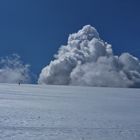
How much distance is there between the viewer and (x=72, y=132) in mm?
18016

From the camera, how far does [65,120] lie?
2277 centimetres

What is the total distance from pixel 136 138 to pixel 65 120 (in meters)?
6.95

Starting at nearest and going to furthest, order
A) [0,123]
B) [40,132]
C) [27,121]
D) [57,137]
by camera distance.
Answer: [57,137], [40,132], [0,123], [27,121]

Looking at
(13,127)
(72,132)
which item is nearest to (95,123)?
(72,132)

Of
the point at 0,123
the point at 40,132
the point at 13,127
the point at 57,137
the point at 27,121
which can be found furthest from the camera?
the point at 27,121

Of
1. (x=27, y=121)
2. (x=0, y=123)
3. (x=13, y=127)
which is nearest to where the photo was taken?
(x=13, y=127)

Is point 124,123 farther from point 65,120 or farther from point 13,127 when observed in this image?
point 13,127

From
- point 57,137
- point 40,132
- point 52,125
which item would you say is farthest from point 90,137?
point 52,125

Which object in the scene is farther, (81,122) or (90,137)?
(81,122)

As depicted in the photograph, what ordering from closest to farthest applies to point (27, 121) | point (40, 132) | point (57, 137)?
point (57, 137) < point (40, 132) < point (27, 121)

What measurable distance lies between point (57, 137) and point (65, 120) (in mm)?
6320

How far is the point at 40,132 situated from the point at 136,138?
15.7 ft

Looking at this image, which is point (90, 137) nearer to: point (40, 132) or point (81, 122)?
point (40, 132)

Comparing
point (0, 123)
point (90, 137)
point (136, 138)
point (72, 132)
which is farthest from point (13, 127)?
point (136, 138)
